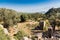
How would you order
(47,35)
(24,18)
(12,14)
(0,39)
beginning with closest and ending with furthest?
(0,39) < (47,35) < (12,14) < (24,18)

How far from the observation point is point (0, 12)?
43.5 m

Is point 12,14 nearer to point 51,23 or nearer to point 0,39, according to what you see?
point 51,23

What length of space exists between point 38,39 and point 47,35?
16.6 feet

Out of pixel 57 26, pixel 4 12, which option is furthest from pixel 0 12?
pixel 57 26

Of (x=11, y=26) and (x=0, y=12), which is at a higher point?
(x=0, y=12)

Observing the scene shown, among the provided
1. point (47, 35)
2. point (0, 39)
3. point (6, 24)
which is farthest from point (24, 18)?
point (0, 39)

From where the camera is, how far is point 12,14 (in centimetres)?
4425

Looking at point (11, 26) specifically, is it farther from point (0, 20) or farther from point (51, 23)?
point (51, 23)

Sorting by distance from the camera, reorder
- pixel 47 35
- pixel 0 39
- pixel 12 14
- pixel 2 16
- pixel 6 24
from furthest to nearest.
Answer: pixel 12 14 → pixel 2 16 → pixel 6 24 → pixel 47 35 → pixel 0 39

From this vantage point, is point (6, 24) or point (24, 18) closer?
point (6, 24)

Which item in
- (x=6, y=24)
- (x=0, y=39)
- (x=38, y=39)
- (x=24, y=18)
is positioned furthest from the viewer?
(x=24, y=18)

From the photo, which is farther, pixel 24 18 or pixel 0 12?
pixel 24 18

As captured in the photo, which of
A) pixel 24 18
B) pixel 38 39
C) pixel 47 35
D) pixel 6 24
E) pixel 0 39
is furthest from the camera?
pixel 24 18

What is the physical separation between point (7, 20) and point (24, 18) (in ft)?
48.9
